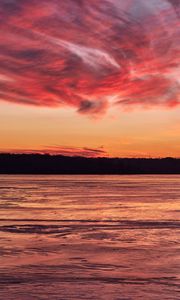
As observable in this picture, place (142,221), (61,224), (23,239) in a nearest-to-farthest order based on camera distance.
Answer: (23,239), (61,224), (142,221)

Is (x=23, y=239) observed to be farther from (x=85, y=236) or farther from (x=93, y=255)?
(x=93, y=255)

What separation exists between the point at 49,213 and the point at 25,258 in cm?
1976

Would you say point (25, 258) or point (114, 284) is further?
point (25, 258)

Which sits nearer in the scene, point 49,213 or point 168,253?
point 168,253

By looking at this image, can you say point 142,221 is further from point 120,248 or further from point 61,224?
point 120,248

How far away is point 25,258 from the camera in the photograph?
761 inches

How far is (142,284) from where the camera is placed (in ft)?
50.7

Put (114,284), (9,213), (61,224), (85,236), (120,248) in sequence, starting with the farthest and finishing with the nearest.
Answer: (9,213) < (61,224) < (85,236) < (120,248) < (114,284)

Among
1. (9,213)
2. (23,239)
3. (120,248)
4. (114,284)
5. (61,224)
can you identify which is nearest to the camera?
(114,284)

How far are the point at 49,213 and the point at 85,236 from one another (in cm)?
1336

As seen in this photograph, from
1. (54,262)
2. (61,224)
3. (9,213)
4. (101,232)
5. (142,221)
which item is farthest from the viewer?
(9,213)

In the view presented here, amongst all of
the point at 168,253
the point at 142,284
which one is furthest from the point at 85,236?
the point at 142,284

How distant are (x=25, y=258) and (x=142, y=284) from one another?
533cm

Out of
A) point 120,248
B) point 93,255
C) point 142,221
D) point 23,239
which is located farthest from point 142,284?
point 142,221
